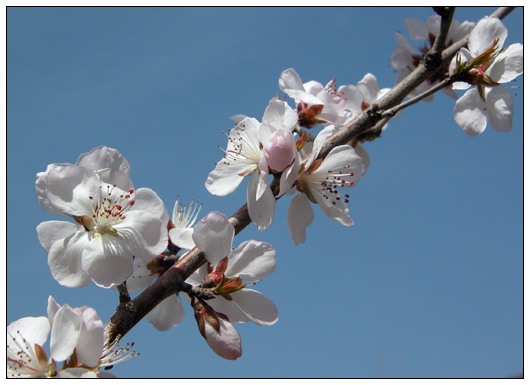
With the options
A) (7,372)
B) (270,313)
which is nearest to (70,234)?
(7,372)

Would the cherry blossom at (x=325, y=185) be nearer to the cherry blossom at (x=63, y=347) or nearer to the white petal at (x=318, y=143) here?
the white petal at (x=318, y=143)

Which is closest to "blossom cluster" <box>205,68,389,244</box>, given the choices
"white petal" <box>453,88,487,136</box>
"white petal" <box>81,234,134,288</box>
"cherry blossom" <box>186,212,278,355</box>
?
"cherry blossom" <box>186,212,278,355</box>

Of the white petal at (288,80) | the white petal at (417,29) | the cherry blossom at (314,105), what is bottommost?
the cherry blossom at (314,105)

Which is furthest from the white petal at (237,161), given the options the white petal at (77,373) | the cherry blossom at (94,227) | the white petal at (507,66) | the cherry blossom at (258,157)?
the white petal at (507,66)

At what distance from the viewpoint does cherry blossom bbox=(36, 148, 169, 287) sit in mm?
2295

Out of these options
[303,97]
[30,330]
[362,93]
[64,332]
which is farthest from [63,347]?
[362,93]

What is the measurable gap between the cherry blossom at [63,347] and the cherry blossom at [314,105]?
4.35 feet

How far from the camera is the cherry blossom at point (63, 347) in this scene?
6.84ft

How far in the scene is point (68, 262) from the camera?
2.30 meters

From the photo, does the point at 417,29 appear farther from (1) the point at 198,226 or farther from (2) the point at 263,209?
(1) the point at 198,226

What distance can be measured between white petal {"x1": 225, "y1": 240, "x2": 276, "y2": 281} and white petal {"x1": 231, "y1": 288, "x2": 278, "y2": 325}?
66mm

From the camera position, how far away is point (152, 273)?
2.65m

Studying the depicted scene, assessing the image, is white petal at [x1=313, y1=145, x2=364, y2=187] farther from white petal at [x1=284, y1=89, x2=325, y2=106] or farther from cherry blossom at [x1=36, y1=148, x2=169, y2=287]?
cherry blossom at [x1=36, y1=148, x2=169, y2=287]
